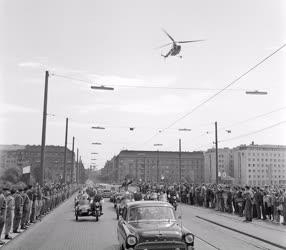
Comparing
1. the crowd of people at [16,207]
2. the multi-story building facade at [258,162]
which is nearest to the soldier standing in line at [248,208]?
the crowd of people at [16,207]

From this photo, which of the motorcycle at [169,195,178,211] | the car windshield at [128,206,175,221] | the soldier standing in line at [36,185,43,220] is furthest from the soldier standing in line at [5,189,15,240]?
the motorcycle at [169,195,178,211]

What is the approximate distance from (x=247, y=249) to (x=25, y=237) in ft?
25.5

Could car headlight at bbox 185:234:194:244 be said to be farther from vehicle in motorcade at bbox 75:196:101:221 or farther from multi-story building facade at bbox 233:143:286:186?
multi-story building facade at bbox 233:143:286:186

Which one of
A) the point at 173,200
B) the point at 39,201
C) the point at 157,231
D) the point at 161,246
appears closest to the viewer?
the point at 161,246

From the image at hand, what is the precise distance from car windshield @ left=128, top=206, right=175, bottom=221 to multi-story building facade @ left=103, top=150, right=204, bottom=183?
140m

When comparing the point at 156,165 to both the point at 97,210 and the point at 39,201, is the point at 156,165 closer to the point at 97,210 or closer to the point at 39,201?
the point at 39,201

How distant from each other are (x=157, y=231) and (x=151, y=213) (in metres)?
1.44

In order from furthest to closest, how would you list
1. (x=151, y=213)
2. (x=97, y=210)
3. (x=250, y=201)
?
(x=250, y=201) < (x=97, y=210) < (x=151, y=213)

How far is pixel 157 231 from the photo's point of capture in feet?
32.7

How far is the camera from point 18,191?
17828 millimetres

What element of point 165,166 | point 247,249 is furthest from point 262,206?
point 165,166

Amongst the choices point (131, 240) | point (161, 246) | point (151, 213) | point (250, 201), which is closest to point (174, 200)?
point (250, 201)

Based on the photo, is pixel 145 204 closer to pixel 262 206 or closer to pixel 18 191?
pixel 18 191

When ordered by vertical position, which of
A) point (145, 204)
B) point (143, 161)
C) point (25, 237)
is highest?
point (143, 161)
